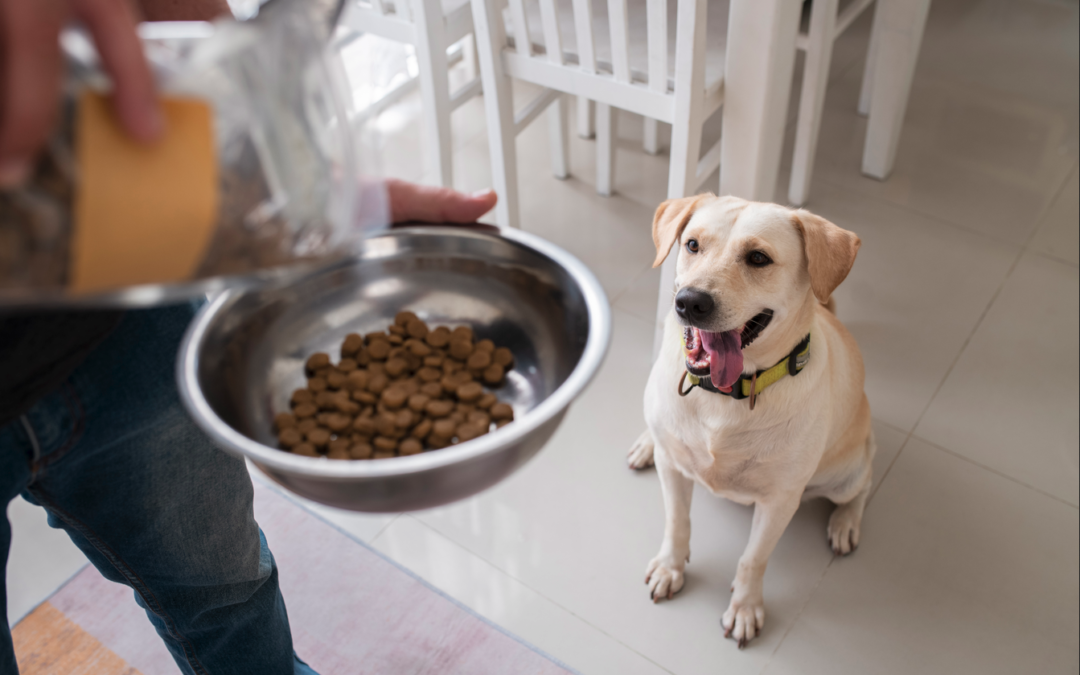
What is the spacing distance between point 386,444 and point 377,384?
84 mm

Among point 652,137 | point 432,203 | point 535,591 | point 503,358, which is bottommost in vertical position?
point 535,591

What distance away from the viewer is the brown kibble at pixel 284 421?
84 cm

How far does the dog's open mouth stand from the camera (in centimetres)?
122

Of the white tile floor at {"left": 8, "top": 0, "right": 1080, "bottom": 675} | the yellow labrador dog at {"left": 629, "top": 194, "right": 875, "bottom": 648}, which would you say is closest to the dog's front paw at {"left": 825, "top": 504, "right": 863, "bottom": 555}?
the white tile floor at {"left": 8, "top": 0, "right": 1080, "bottom": 675}

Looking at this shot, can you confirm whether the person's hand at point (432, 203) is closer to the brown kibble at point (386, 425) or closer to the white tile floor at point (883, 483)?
the brown kibble at point (386, 425)

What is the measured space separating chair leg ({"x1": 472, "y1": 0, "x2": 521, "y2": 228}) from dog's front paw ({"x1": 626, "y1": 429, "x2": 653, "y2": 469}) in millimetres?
570

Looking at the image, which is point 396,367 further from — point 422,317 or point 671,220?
point 671,220

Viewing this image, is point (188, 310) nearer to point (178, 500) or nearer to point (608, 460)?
point (178, 500)

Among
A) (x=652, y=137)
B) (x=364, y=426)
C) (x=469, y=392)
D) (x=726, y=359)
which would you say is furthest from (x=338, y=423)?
(x=652, y=137)

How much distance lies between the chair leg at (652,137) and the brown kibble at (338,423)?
6.21 ft

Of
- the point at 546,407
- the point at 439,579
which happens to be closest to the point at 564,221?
the point at 439,579

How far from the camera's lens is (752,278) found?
1.19 m

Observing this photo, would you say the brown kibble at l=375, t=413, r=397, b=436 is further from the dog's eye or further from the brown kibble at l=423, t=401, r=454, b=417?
the dog's eye

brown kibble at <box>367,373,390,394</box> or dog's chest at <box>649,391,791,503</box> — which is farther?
dog's chest at <box>649,391,791,503</box>
